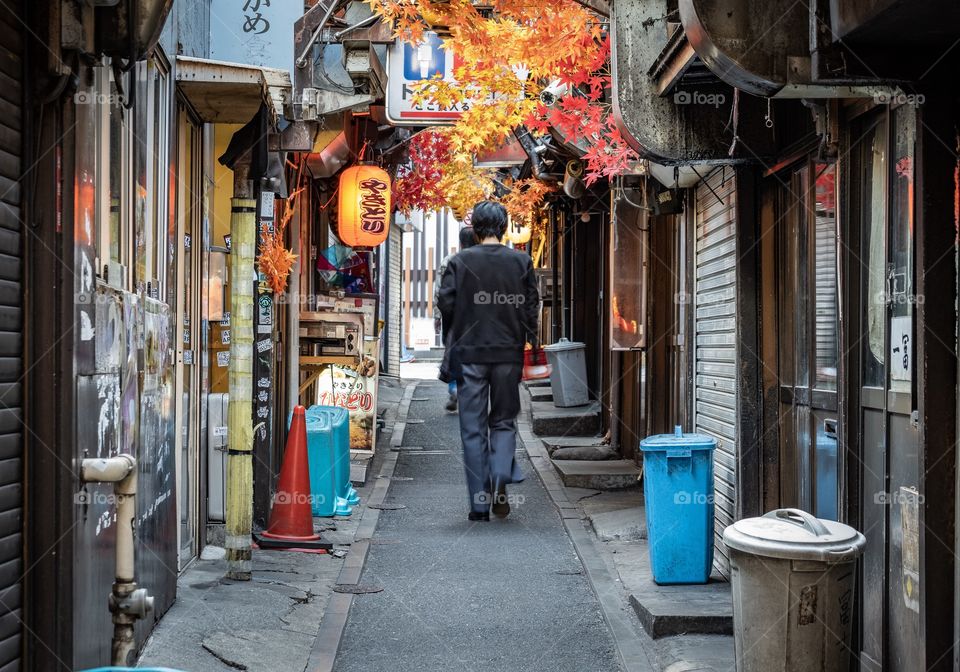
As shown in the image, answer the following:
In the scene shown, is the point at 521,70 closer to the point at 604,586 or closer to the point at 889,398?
the point at 604,586

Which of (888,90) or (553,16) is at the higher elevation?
(553,16)

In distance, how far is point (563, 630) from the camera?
7.04 metres

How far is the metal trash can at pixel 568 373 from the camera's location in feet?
57.6

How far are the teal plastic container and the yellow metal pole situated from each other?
109 inches

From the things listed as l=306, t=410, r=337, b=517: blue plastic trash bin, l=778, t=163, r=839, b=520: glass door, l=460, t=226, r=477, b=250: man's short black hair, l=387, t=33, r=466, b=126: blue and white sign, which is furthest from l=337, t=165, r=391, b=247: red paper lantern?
l=778, t=163, r=839, b=520: glass door

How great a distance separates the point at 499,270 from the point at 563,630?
411cm

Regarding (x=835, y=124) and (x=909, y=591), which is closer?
(x=909, y=591)

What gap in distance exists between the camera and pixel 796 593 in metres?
5.12

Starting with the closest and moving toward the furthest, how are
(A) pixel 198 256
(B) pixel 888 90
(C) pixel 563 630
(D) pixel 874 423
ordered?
(B) pixel 888 90
(D) pixel 874 423
(C) pixel 563 630
(A) pixel 198 256

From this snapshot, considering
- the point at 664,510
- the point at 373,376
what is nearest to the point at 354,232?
the point at 373,376

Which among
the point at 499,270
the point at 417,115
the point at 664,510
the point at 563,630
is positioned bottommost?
the point at 563,630

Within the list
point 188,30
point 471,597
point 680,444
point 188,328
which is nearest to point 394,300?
point 188,328

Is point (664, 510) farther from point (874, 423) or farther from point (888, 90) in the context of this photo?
point (888, 90)

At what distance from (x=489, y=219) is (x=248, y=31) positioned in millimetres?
2855
